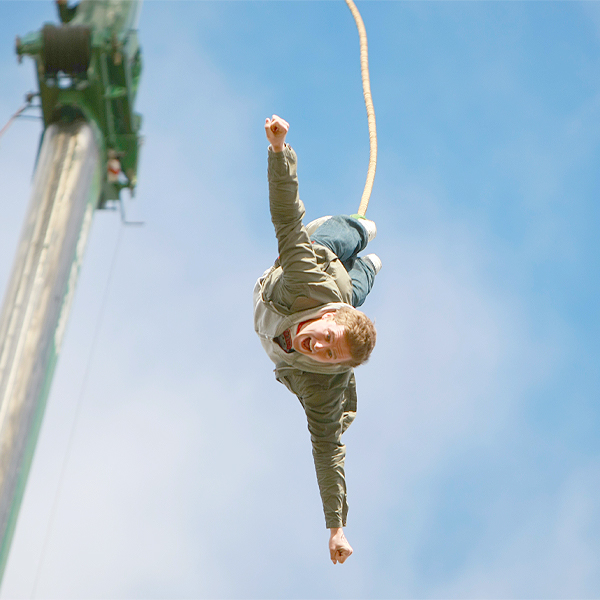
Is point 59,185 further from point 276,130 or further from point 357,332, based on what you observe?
point 357,332

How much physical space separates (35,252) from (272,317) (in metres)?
2.27

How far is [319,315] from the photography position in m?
6.14

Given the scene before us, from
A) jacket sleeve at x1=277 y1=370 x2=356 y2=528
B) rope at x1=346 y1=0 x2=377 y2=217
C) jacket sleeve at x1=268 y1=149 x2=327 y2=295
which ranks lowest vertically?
jacket sleeve at x1=277 y1=370 x2=356 y2=528

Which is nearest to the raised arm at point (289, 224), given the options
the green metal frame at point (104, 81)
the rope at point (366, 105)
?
the green metal frame at point (104, 81)

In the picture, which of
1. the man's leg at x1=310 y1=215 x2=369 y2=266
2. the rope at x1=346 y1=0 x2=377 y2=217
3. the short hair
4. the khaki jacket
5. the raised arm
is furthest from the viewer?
the rope at x1=346 y1=0 x2=377 y2=217

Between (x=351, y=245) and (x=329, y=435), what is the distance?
61.9 inches

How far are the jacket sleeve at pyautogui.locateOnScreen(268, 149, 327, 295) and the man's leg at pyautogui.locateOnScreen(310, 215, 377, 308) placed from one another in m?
0.68

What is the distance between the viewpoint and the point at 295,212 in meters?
6.01

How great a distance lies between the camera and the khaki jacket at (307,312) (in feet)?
19.6

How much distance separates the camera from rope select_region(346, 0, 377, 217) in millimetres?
7605

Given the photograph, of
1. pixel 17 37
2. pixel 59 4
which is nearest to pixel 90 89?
pixel 17 37

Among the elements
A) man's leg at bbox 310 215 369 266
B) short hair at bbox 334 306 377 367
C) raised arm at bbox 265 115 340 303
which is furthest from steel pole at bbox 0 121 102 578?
man's leg at bbox 310 215 369 266

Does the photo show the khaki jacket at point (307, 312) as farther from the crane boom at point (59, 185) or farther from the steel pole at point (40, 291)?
the steel pole at point (40, 291)

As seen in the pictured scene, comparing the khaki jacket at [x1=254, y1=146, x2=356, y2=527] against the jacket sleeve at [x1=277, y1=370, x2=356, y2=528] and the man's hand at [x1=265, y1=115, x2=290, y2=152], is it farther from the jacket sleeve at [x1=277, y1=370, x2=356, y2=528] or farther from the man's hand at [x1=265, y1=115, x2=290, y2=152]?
the man's hand at [x1=265, y1=115, x2=290, y2=152]
